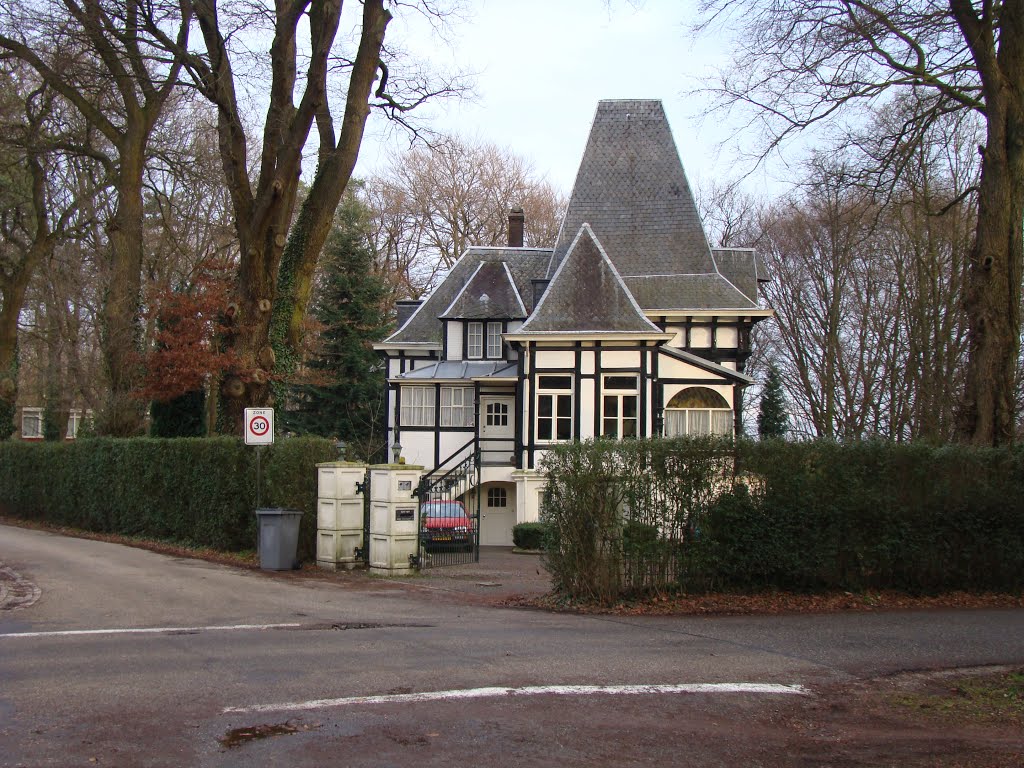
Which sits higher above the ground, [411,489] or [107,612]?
[411,489]

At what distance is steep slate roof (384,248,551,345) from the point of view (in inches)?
1522

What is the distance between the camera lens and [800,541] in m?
13.4

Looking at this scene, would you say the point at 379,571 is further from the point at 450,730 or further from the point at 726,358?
the point at 726,358

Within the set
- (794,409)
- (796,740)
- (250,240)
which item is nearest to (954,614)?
(796,740)

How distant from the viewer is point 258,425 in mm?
18500

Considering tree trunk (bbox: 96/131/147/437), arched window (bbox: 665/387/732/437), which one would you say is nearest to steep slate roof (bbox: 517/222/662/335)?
arched window (bbox: 665/387/732/437)

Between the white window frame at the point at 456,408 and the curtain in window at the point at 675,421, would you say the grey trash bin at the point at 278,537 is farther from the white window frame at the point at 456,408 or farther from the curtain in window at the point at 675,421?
the white window frame at the point at 456,408

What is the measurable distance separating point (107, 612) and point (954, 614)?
10415 millimetres

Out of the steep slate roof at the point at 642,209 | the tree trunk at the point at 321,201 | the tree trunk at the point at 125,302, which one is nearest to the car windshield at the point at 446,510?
the tree trunk at the point at 321,201

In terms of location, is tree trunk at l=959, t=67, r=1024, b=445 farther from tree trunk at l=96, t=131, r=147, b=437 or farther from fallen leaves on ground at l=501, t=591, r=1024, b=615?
tree trunk at l=96, t=131, r=147, b=437

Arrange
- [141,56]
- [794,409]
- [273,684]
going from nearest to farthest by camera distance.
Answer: [273,684], [141,56], [794,409]

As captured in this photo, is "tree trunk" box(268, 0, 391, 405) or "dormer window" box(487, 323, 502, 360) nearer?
"tree trunk" box(268, 0, 391, 405)

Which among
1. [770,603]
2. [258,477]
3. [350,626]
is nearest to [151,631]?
[350,626]

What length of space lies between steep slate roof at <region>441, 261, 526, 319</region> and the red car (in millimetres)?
12235
